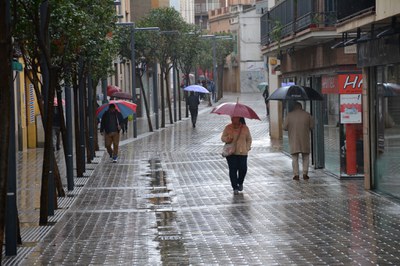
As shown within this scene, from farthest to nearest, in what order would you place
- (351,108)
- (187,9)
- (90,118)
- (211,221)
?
(187,9)
(90,118)
(351,108)
(211,221)

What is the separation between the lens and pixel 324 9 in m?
24.2

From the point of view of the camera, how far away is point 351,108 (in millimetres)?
22062

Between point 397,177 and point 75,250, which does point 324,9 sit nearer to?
point 397,177

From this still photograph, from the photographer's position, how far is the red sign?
22.1 meters

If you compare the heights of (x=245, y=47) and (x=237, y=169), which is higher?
(x=245, y=47)

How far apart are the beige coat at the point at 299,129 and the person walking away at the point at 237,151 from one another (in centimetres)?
225

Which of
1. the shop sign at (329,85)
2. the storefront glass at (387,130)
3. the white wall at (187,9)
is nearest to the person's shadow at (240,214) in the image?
the storefront glass at (387,130)

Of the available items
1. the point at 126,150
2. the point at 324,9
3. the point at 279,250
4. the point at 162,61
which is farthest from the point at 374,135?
the point at 162,61

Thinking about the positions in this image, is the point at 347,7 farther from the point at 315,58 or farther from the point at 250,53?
the point at 250,53

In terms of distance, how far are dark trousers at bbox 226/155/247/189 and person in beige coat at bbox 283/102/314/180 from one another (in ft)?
7.55

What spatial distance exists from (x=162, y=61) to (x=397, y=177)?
120 ft

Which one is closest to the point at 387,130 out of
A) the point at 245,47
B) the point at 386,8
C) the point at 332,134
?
the point at 386,8

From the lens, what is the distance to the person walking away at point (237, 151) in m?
20.3

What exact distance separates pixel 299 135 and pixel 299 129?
0.14m
